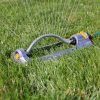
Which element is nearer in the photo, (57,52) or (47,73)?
(47,73)

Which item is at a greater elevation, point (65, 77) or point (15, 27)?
point (65, 77)

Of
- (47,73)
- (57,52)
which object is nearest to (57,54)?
(57,52)

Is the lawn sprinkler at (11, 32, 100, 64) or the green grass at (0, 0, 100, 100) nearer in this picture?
the green grass at (0, 0, 100, 100)

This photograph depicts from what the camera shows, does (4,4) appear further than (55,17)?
Yes

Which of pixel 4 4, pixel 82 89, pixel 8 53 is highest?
pixel 82 89

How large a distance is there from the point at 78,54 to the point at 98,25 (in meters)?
1.39

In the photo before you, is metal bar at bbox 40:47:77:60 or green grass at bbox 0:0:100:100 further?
metal bar at bbox 40:47:77:60

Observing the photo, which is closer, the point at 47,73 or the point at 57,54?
the point at 47,73

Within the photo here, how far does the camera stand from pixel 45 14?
4.13 metres

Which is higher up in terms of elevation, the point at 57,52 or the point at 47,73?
the point at 47,73

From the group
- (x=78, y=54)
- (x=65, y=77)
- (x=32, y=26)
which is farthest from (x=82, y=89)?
(x=32, y=26)

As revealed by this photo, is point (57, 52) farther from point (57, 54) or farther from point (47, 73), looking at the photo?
point (47, 73)

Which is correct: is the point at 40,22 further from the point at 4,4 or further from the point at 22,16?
the point at 4,4

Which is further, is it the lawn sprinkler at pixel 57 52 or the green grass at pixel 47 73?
the lawn sprinkler at pixel 57 52
